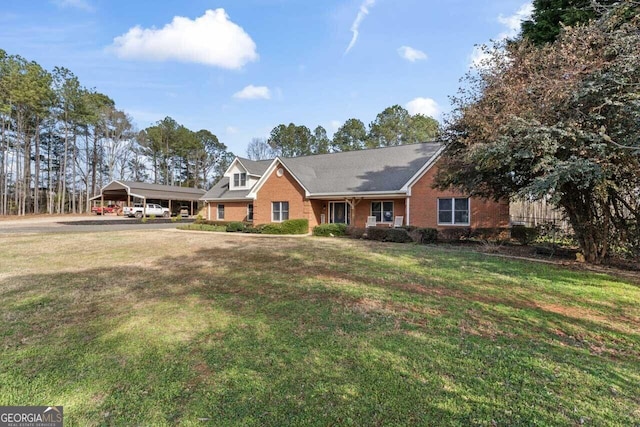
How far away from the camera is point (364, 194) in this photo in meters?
18.8

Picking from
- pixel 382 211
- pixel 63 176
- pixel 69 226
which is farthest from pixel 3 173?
pixel 382 211

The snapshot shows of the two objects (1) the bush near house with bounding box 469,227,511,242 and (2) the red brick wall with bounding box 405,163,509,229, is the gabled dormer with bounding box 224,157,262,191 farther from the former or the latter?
(1) the bush near house with bounding box 469,227,511,242

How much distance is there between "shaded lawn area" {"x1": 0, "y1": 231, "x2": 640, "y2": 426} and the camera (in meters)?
2.72

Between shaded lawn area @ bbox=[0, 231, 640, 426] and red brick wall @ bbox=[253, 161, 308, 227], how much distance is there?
13.6 metres

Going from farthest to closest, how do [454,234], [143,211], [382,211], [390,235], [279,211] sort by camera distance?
[143,211] → [279,211] → [382,211] → [454,234] → [390,235]

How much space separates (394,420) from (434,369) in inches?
38.8

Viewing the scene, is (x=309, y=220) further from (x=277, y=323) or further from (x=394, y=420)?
(x=394, y=420)

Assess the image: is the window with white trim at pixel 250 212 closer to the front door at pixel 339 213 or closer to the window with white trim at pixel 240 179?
the window with white trim at pixel 240 179

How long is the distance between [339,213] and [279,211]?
4.36 meters

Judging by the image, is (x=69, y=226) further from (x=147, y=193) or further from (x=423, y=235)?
(x=423, y=235)

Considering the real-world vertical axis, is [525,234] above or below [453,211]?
below

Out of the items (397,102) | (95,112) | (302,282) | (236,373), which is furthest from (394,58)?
(95,112)

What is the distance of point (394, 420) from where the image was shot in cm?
253

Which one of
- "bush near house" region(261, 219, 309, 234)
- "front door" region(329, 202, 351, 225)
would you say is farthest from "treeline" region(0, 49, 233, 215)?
"front door" region(329, 202, 351, 225)
